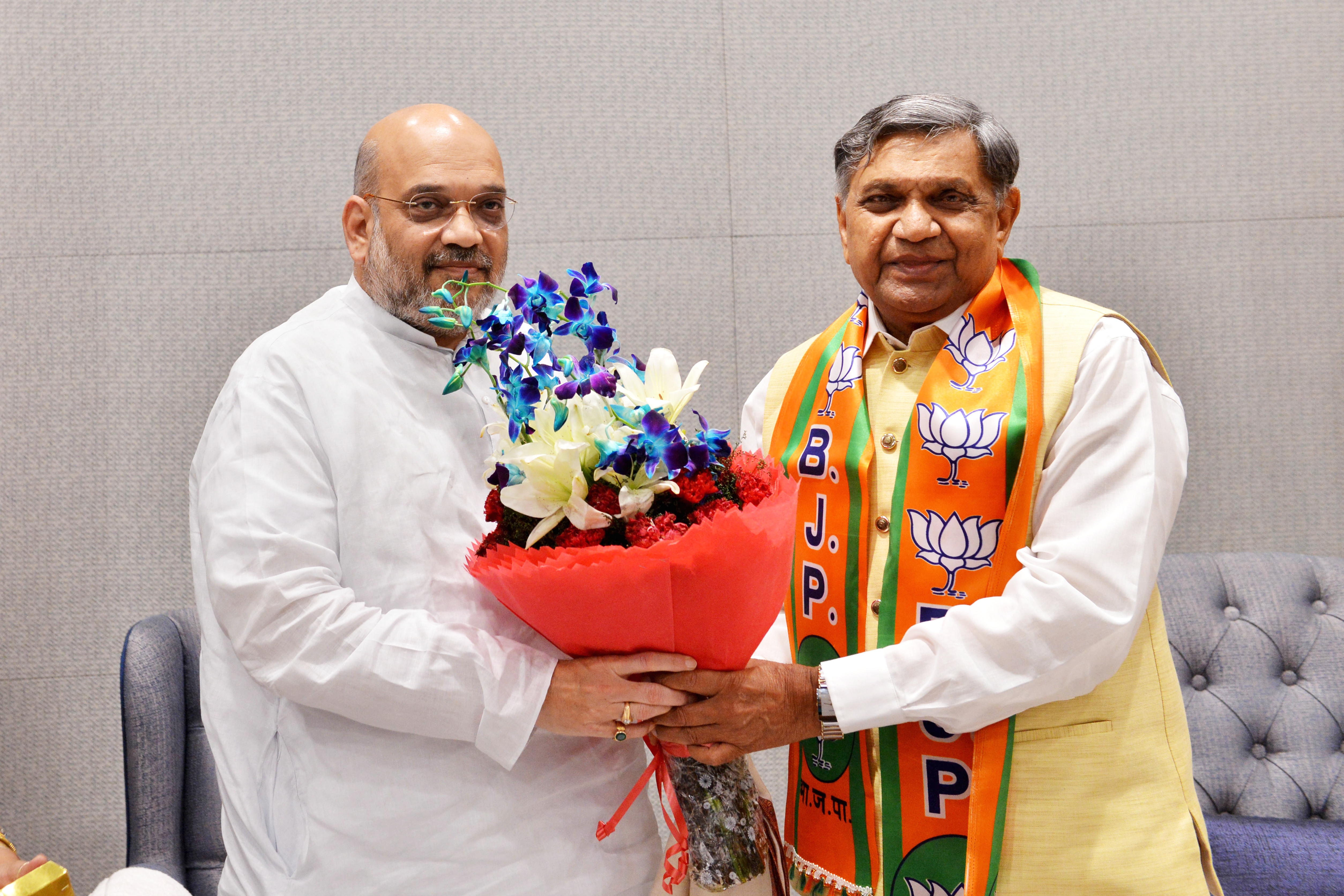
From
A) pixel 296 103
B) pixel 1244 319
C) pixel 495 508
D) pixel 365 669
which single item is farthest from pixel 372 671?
pixel 1244 319

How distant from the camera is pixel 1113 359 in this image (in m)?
1.56

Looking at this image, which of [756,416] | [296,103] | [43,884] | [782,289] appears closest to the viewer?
[43,884]

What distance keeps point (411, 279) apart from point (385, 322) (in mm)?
81

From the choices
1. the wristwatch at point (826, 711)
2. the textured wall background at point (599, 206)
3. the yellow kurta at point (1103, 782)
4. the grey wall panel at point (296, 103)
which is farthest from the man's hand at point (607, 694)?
the grey wall panel at point (296, 103)

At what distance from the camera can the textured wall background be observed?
2.71 metres

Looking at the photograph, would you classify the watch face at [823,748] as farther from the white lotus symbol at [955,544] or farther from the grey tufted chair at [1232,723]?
the grey tufted chair at [1232,723]

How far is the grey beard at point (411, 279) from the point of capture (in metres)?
1.59

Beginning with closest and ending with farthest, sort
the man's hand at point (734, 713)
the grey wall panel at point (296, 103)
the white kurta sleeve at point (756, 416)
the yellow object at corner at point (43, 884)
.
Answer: the yellow object at corner at point (43, 884) → the man's hand at point (734, 713) → the white kurta sleeve at point (756, 416) → the grey wall panel at point (296, 103)

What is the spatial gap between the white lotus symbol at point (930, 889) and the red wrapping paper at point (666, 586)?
0.52 m

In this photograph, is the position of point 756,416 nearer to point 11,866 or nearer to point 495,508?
point 495,508

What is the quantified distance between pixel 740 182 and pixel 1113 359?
1.47m

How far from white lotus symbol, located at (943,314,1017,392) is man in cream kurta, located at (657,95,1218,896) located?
6 centimetres

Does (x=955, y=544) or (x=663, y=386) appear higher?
(x=663, y=386)

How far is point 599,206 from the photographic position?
278 centimetres
